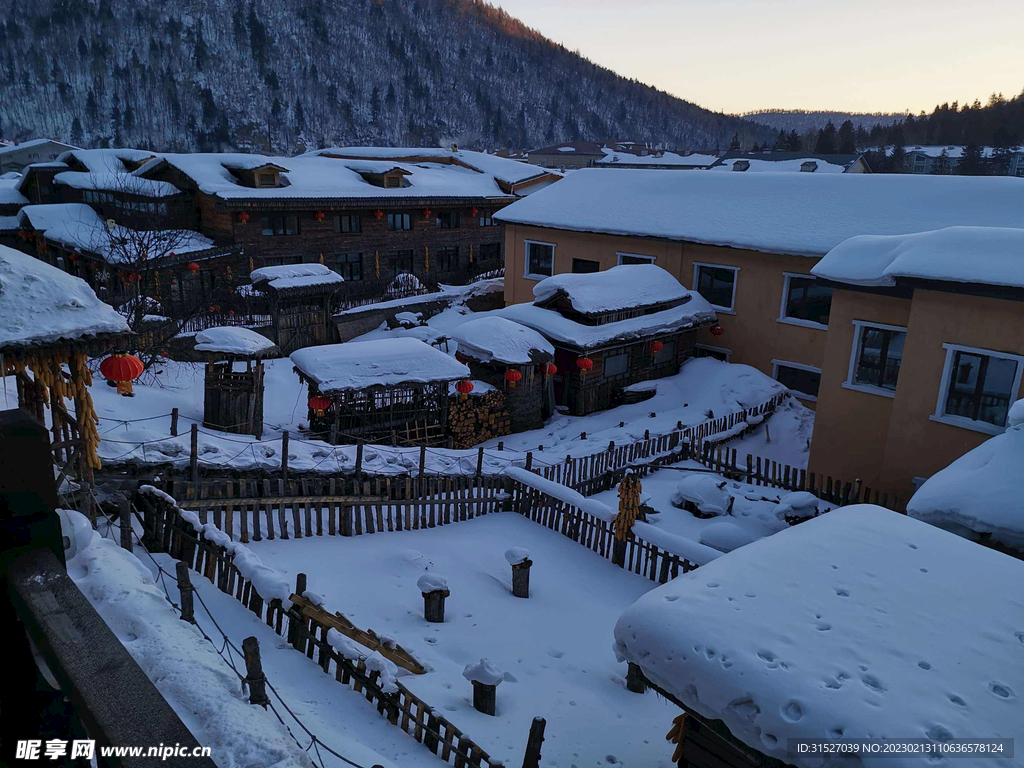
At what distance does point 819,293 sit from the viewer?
21.6m

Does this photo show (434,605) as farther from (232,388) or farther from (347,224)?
(347,224)

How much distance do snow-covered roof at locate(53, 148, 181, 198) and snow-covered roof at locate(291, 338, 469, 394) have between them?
20359 mm

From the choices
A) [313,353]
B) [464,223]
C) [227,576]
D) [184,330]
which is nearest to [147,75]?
[464,223]

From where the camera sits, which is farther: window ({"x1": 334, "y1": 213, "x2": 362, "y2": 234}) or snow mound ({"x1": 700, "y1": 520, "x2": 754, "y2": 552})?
window ({"x1": 334, "y1": 213, "x2": 362, "y2": 234})

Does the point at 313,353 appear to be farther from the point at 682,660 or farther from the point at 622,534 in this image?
the point at 682,660

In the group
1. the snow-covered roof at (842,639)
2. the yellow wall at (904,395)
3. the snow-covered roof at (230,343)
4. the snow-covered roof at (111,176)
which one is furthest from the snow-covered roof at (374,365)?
the snow-covered roof at (111,176)

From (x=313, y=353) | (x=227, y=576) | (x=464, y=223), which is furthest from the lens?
(x=464, y=223)

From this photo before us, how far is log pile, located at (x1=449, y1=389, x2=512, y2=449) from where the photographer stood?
1831 centimetres

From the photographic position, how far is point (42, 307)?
24.6 feet

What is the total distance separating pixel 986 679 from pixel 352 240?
33.8 metres

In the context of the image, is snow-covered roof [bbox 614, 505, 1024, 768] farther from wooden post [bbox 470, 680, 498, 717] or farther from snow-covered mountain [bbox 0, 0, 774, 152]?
snow-covered mountain [bbox 0, 0, 774, 152]

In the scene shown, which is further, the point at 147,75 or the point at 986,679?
the point at 147,75

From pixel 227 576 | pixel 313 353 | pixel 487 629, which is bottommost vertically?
pixel 487 629

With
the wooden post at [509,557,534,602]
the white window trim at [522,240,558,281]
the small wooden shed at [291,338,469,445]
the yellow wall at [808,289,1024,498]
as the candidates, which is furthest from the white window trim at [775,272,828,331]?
the wooden post at [509,557,534,602]
